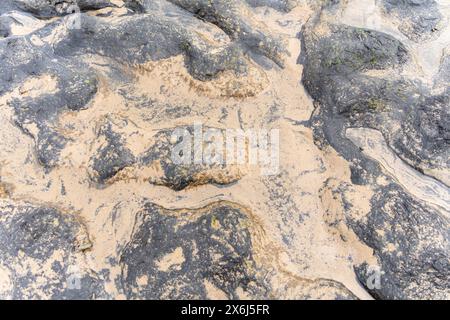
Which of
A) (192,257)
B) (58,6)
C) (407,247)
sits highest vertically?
(58,6)

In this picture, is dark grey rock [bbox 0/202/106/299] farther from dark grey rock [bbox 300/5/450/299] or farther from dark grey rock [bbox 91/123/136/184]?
dark grey rock [bbox 300/5/450/299]

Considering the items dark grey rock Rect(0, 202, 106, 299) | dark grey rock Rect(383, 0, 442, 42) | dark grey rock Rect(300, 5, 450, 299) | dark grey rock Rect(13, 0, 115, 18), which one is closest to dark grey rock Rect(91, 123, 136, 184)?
dark grey rock Rect(0, 202, 106, 299)

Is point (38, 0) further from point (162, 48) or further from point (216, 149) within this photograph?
point (216, 149)

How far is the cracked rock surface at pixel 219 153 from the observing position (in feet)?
8.93

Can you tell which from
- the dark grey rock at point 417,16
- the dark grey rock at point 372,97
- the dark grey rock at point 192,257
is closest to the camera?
the dark grey rock at point 192,257

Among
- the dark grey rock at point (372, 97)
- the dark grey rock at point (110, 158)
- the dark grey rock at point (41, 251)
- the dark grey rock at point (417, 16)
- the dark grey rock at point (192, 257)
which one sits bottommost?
the dark grey rock at point (41, 251)

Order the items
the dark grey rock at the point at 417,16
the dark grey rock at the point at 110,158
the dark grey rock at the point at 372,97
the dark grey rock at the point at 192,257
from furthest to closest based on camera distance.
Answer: the dark grey rock at the point at 417,16, the dark grey rock at the point at 372,97, the dark grey rock at the point at 110,158, the dark grey rock at the point at 192,257

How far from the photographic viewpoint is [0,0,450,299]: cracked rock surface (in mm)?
2723

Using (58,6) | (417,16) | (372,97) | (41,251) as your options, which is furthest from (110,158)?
(417,16)

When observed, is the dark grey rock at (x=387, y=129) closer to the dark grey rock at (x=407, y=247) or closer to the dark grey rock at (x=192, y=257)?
the dark grey rock at (x=407, y=247)

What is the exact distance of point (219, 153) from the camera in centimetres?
302

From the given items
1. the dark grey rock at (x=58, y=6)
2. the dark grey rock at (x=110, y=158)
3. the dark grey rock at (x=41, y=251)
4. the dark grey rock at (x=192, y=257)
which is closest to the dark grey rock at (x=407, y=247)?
the dark grey rock at (x=192, y=257)

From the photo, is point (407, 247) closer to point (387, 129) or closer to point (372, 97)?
point (387, 129)

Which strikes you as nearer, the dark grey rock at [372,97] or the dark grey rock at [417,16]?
the dark grey rock at [372,97]
